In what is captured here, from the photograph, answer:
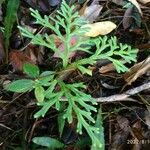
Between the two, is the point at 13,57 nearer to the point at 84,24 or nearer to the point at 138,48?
the point at 84,24

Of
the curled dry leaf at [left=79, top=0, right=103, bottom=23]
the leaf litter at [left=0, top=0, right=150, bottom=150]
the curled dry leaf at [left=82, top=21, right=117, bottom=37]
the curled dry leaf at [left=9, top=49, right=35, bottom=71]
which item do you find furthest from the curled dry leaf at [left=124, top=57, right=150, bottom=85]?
the curled dry leaf at [left=9, top=49, right=35, bottom=71]

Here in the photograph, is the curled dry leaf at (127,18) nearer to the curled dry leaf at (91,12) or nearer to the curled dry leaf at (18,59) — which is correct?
the curled dry leaf at (91,12)

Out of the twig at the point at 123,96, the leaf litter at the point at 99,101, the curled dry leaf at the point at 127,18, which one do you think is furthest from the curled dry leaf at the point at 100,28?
the twig at the point at 123,96

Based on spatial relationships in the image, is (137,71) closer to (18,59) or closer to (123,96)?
(123,96)

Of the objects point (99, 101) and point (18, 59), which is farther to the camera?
point (18, 59)

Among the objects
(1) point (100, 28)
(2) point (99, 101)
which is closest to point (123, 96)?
(2) point (99, 101)
